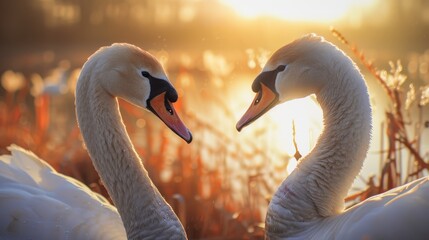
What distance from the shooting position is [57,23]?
2789cm

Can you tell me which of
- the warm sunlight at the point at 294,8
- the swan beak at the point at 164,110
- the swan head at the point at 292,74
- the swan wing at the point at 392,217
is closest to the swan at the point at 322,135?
the swan head at the point at 292,74

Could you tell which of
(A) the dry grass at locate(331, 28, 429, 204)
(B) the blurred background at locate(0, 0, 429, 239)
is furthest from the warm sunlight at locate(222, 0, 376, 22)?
(A) the dry grass at locate(331, 28, 429, 204)

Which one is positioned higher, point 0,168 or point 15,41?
point 0,168

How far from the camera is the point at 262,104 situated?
4.33m

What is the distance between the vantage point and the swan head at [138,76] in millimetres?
4203

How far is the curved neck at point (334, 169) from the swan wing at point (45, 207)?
3.36 ft

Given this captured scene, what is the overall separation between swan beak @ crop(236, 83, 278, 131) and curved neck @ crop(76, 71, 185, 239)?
2.17 ft

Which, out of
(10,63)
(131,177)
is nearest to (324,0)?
(131,177)

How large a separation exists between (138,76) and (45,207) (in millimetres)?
922

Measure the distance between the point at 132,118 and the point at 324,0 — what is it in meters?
5.74

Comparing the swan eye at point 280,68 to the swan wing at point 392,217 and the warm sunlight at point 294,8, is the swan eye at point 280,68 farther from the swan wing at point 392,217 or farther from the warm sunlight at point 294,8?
the warm sunlight at point 294,8

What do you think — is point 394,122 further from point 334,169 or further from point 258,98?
point 258,98

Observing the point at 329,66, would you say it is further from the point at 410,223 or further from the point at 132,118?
the point at 132,118

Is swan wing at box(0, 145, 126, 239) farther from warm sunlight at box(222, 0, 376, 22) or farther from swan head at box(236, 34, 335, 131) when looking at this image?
warm sunlight at box(222, 0, 376, 22)
